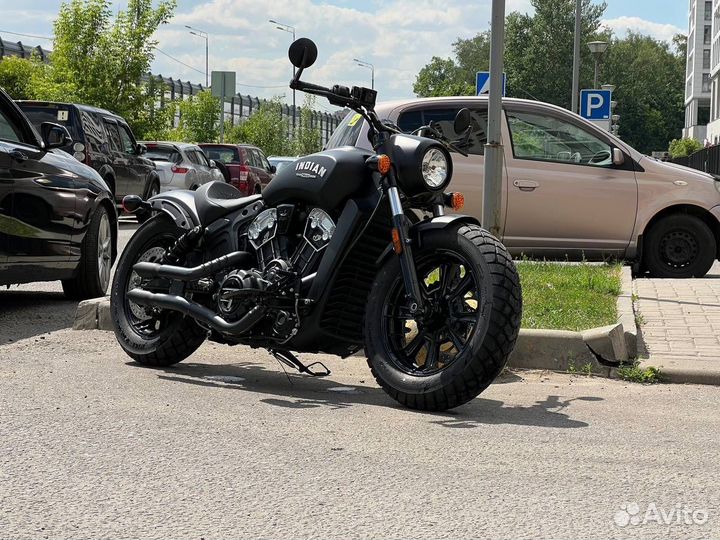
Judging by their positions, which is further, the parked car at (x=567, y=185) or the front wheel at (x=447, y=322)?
the parked car at (x=567, y=185)

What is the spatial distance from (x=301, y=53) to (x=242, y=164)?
2510 centimetres

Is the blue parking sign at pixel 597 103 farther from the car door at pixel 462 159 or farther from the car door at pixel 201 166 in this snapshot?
the car door at pixel 462 159

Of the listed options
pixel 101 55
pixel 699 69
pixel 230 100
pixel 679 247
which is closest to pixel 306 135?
pixel 230 100

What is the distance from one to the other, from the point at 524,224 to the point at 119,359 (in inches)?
233

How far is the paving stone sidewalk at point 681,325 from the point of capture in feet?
22.3

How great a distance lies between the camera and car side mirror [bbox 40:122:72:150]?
28.7 feet

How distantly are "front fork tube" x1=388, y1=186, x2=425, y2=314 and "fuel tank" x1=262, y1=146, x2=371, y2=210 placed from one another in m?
0.30

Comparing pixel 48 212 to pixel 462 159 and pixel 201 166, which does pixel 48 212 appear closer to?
pixel 462 159

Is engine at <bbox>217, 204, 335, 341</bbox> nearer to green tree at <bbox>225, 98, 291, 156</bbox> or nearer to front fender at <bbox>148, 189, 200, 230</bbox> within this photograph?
front fender at <bbox>148, 189, 200, 230</bbox>

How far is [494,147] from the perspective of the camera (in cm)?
780

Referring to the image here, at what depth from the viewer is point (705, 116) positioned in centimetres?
12594

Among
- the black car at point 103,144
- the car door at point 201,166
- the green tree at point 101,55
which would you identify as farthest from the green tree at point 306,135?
the black car at point 103,144

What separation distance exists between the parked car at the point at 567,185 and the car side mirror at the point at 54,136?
3990mm

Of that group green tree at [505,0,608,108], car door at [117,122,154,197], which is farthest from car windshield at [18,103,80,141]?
green tree at [505,0,608,108]
